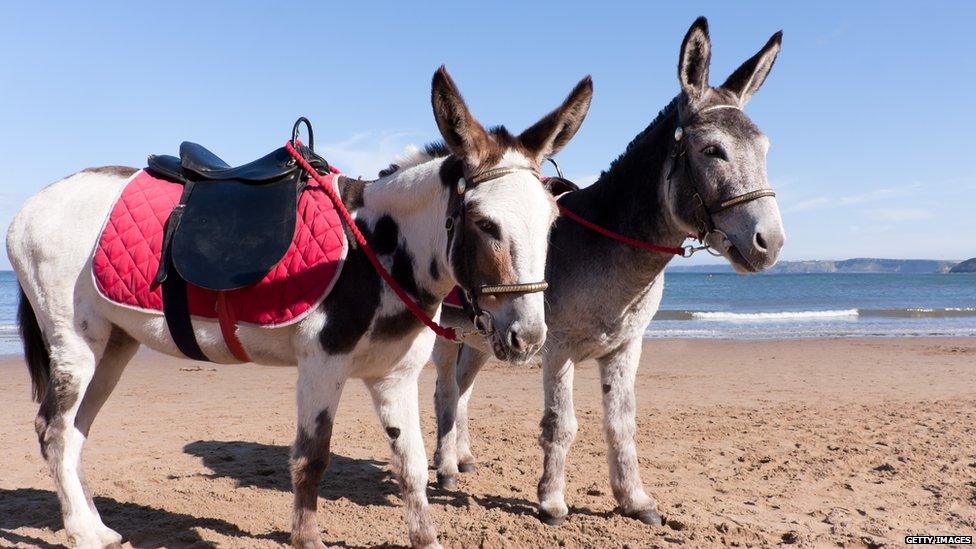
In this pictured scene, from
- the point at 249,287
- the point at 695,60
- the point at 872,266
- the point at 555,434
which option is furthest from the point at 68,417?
the point at 872,266

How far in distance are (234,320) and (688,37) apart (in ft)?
9.21

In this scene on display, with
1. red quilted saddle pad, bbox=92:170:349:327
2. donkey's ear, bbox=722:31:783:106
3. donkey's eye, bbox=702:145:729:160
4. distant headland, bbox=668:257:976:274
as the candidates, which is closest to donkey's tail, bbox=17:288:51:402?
red quilted saddle pad, bbox=92:170:349:327

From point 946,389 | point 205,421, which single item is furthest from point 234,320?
point 946,389

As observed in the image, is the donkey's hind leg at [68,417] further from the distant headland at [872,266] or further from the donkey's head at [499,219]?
the distant headland at [872,266]

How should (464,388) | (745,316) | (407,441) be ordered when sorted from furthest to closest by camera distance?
(745,316)
(464,388)
(407,441)

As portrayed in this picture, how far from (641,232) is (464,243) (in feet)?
5.19

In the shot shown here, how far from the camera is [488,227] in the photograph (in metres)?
2.60

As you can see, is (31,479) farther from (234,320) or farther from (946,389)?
(946,389)

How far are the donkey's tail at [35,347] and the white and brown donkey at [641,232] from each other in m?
2.36

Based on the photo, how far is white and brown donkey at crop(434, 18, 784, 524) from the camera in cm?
333

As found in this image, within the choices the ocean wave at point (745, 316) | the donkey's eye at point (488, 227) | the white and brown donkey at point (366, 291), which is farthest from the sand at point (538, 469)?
the ocean wave at point (745, 316)

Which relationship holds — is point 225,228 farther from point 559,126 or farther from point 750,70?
point 750,70

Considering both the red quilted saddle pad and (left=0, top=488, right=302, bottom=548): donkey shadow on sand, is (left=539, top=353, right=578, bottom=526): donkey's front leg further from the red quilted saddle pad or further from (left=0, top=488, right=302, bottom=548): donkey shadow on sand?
the red quilted saddle pad

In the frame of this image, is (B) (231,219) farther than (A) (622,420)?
No
